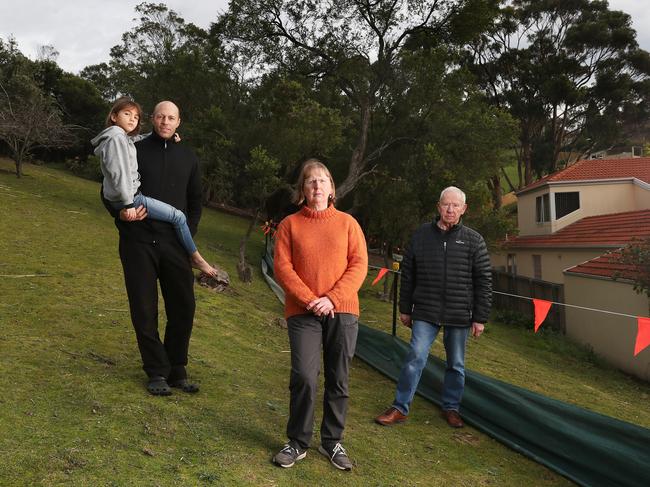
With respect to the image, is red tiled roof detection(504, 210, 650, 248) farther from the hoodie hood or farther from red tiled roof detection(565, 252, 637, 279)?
the hoodie hood

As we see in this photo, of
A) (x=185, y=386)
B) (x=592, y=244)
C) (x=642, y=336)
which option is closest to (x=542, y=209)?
(x=592, y=244)

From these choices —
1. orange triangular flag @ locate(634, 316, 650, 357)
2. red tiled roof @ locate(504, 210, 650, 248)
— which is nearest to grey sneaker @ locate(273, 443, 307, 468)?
orange triangular flag @ locate(634, 316, 650, 357)

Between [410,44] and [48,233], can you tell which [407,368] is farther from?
[410,44]

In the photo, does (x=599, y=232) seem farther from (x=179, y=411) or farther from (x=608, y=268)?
(x=179, y=411)

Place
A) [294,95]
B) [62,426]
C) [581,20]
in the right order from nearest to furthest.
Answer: [62,426] → [294,95] → [581,20]

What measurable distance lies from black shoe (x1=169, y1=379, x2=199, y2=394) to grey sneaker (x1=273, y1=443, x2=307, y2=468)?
1048mm

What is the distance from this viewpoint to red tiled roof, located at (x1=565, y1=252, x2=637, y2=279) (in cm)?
1230

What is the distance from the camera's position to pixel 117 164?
335 cm

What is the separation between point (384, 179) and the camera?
18031 mm

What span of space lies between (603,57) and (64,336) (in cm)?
3650

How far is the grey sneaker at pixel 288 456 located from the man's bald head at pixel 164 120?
211 centimetres


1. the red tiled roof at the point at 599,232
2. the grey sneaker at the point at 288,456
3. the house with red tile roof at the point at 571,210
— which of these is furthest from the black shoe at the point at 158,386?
the house with red tile roof at the point at 571,210

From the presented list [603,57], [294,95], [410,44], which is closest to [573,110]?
[603,57]

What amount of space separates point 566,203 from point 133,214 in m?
22.0
